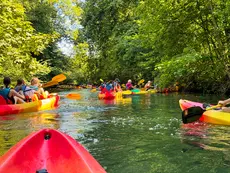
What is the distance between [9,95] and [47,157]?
22.0 ft

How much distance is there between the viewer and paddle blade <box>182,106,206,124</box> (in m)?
6.63

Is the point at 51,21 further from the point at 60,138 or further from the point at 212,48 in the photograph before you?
the point at 60,138

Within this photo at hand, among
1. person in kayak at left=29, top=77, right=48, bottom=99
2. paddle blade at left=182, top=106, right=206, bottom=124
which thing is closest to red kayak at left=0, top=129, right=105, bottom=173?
paddle blade at left=182, top=106, right=206, bottom=124

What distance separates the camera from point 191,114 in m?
6.68

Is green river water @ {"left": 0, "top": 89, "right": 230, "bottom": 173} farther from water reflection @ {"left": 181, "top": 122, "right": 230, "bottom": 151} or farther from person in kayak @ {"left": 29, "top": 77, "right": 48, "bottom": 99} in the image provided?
person in kayak @ {"left": 29, "top": 77, "right": 48, "bottom": 99}

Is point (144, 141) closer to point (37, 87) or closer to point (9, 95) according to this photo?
point (9, 95)

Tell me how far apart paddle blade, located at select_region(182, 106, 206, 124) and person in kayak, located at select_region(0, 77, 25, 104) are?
522cm

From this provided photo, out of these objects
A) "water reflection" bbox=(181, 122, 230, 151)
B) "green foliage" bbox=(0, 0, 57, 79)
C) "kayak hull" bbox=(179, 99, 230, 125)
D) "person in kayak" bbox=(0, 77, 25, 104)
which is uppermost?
"green foliage" bbox=(0, 0, 57, 79)

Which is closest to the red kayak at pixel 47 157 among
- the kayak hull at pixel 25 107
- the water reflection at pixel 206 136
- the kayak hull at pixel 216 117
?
the water reflection at pixel 206 136

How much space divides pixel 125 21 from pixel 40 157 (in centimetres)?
2199

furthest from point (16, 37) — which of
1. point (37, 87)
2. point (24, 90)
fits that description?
point (24, 90)

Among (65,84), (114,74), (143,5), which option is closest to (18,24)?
(143,5)

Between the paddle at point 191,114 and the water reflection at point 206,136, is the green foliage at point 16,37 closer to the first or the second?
the paddle at point 191,114

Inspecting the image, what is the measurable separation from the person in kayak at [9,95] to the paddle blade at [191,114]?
522 centimetres
